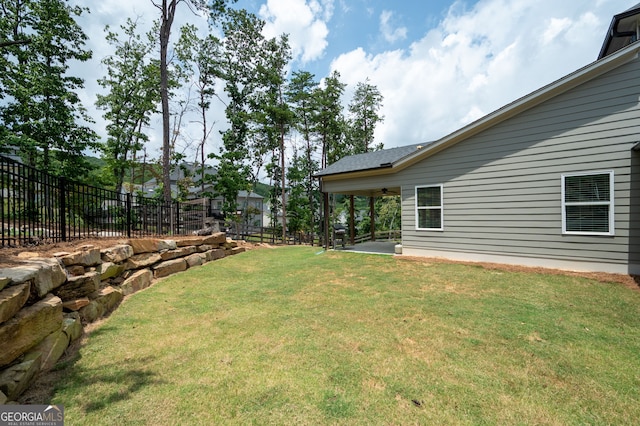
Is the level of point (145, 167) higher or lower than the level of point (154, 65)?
lower

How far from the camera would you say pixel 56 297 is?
3010 millimetres

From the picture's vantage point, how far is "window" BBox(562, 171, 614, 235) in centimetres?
564

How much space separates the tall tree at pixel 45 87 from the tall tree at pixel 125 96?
3.06 metres

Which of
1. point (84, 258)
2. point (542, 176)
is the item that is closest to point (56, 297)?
point (84, 258)

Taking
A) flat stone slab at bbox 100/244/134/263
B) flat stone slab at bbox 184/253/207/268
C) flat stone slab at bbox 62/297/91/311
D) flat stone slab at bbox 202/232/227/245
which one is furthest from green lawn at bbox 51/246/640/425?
flat stone slab at bbox 202/232/227/245

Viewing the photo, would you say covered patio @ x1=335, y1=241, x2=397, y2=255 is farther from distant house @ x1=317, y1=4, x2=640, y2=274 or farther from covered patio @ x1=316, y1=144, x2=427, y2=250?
distant house @ x1=317, y1=4, x2=640, y2=274

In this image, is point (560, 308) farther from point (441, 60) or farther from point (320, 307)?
point (441, 60)

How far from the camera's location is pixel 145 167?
1988 centimetres

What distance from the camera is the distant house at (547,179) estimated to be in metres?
5.54

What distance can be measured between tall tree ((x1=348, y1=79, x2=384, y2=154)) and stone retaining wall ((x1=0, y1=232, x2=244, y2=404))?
23450 millimetres

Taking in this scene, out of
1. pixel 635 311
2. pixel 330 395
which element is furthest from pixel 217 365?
pixel 635 311

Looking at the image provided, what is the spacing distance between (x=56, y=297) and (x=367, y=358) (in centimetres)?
362

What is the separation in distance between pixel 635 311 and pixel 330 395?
4.89 m

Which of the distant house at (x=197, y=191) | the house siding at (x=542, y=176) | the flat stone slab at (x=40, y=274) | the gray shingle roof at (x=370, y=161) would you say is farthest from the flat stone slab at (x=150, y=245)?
the house siding at (x=542, y=176)
